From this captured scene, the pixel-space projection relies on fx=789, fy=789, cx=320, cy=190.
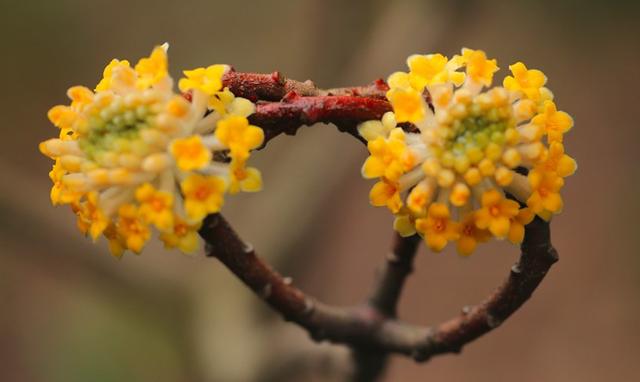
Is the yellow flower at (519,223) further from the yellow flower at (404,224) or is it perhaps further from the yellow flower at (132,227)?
the yellow flower at (132,227)

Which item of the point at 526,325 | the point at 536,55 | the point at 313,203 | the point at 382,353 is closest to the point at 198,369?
the point at 313,203

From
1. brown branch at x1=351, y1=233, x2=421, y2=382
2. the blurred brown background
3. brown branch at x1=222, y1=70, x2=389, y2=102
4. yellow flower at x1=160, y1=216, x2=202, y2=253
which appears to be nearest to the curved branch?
brown branch at x1=222, y1=70, x2=389, y2=102

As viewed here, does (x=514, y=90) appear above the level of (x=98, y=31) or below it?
below

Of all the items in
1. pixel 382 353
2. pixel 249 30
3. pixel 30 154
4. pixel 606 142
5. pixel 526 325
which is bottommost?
pixel 382 353

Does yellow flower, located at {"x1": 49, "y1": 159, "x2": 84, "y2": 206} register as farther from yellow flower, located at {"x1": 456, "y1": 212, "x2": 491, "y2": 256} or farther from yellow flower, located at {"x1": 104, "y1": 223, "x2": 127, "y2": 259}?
yellow flower, located at {"x1": 456, "y1": 212, "x2": 491, "y2": 256}

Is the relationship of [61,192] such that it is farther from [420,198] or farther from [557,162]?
[557,162]

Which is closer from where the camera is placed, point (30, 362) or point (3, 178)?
point (3, 178)

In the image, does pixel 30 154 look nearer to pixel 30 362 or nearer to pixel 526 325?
pixel 30 362
